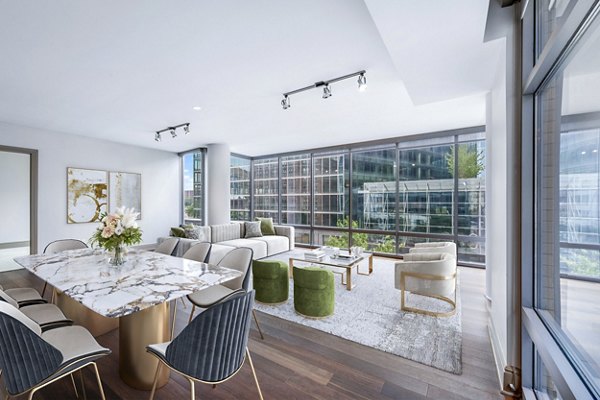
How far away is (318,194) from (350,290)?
345cm

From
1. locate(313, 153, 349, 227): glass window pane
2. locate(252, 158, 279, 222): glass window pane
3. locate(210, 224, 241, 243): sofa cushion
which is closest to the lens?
locate(210, 224, 241, 243): sofa cushion

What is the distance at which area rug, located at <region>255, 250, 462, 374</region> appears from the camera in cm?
220

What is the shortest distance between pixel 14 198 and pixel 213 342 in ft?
30.9

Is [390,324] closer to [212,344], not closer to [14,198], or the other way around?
[212,344]

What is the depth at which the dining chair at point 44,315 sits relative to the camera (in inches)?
65.6

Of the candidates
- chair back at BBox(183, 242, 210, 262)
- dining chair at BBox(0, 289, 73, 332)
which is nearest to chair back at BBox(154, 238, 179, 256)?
chair back at BBox(183, 242, 210, 262)

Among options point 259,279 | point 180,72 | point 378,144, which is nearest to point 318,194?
point 378,144

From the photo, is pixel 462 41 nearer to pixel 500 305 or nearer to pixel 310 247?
pixel 500 305

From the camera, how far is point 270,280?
3.10m

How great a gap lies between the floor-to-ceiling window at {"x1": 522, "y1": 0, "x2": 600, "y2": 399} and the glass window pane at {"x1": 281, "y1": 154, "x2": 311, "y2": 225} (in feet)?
18.2

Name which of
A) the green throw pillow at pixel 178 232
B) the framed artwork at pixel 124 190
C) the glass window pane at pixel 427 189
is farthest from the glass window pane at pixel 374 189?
the framed artwork at pixel 124 190

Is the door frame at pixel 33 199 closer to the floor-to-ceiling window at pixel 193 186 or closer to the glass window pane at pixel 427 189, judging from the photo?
the floor-to-ceiling window at pixel 193 186

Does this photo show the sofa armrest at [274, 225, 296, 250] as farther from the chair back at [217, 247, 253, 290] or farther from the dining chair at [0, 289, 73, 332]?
the dining chair at [0, 289, 73, 332]

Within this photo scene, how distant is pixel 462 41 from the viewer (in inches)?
77.7
